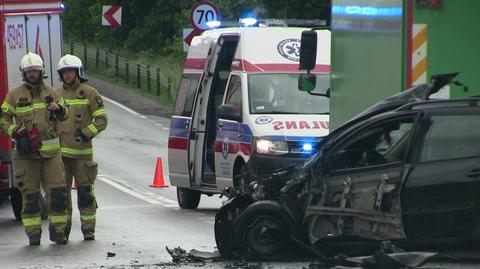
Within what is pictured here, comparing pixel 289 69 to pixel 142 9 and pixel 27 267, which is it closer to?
pixel 27 267

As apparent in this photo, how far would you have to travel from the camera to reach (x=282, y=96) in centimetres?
1550

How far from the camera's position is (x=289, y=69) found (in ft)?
51.6

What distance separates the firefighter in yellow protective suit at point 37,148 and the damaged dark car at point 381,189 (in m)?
2.94

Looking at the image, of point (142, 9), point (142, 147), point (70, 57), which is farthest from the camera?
point (142, 9)

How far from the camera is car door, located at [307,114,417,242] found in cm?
935

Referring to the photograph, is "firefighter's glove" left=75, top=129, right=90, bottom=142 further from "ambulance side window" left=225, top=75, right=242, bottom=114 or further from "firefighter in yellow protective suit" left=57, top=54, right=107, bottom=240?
"ambulance side window" left=225, top=75, right=242, bottom=114

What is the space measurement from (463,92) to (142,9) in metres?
50.3

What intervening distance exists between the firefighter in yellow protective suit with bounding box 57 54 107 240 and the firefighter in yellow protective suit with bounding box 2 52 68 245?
24cm

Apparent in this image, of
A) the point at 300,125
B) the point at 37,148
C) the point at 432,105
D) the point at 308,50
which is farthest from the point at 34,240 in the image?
the point at 432,105

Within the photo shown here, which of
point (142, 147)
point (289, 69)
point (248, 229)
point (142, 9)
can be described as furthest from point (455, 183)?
point (142, 9)

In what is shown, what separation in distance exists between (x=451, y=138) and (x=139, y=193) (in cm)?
1041

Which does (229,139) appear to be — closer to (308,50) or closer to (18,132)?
(308,50)

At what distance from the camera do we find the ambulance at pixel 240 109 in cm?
1466

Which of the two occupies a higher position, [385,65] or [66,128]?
[385,65]
